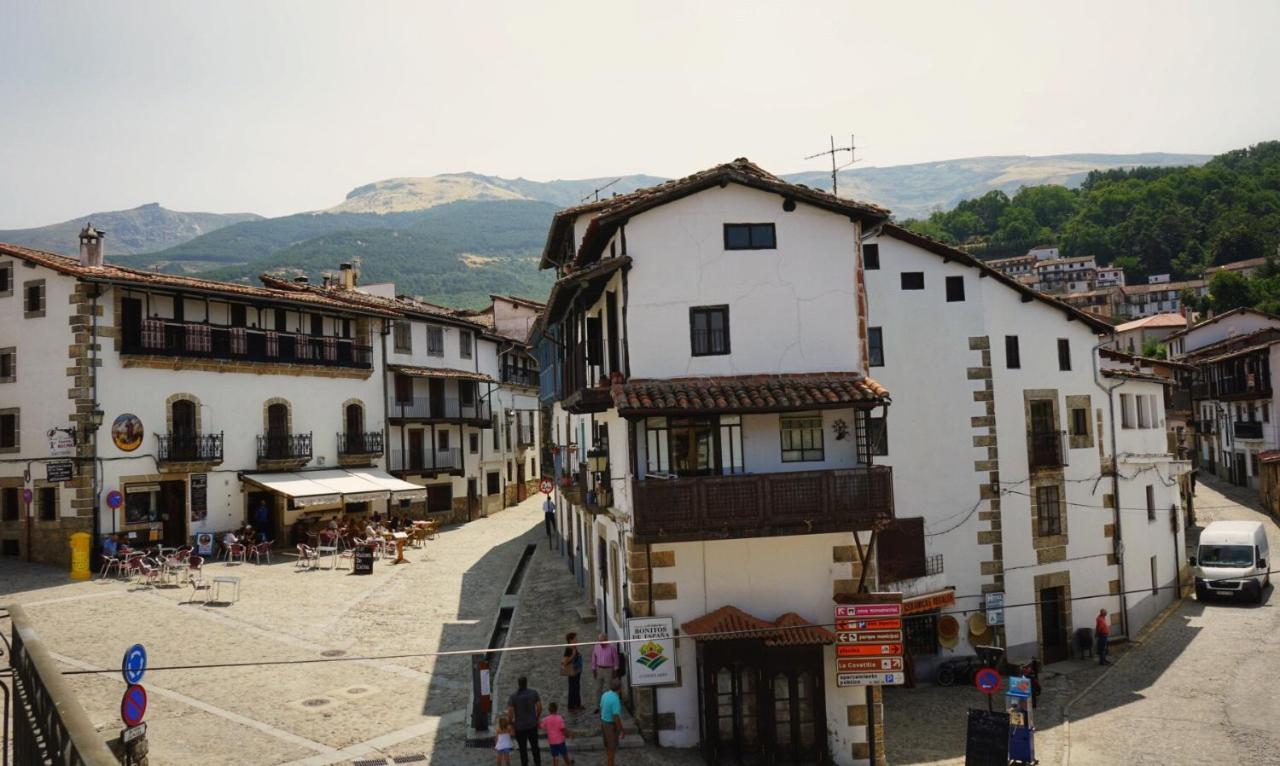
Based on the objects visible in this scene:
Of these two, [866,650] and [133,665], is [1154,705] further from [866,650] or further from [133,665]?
[133,665]

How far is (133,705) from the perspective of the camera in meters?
12.7

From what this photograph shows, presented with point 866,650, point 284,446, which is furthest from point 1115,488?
point 284,446

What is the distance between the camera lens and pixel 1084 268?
443ft

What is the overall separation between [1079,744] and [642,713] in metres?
10.9

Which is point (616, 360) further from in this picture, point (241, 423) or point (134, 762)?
point (241, 423)

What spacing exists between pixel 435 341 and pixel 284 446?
39.0 ft

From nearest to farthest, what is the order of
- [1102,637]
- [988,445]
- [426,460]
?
[988,445] → [1102,637] → [426,460]

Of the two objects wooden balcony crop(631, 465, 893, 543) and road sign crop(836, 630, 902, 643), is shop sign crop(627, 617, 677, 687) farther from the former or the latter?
road sign crop(836, 630, 902, 643)

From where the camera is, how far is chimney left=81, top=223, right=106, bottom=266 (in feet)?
115

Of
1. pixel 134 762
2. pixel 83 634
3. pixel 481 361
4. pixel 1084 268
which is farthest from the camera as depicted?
pixel 1084 268

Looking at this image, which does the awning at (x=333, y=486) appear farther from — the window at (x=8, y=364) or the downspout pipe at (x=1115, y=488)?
the downspout pipe at (x=1115, y=488)

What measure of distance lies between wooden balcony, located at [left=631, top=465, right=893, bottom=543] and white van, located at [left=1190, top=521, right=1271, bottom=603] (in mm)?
24414

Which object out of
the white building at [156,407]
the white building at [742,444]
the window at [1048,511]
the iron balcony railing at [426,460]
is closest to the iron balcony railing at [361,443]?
the white building at [156,407]

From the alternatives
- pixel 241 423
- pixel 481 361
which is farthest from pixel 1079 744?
pixel 481 361
